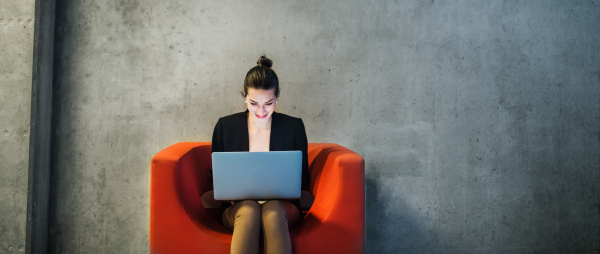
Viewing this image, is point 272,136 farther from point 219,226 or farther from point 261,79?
point 219,226

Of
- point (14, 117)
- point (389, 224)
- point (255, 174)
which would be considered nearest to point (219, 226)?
point (255, 174)

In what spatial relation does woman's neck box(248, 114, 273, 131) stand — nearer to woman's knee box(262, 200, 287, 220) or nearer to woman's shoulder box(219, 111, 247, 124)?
woman's shoulder box(219, 111, 247, 124)

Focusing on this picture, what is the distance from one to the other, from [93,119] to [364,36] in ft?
6.59

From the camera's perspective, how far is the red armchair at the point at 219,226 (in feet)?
4.56

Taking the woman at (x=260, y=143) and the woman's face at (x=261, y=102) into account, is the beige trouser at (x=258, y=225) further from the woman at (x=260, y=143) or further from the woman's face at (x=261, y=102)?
the woman's face at (x=261, y=102)

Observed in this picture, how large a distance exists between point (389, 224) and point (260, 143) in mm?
1162

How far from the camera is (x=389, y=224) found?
2.22 metres

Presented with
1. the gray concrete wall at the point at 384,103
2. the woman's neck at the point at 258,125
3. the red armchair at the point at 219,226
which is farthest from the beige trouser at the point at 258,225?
the gray concrete wall at the point at 384,103

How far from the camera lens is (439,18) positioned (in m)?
2.25

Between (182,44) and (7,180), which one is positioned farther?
(182,44)

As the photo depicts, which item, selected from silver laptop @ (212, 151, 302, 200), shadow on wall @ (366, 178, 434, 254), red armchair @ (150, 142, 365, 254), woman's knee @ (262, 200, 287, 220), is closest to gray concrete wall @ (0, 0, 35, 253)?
red armchair @ (150, 142, 365, 254)

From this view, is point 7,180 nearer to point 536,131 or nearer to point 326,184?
point 326,184

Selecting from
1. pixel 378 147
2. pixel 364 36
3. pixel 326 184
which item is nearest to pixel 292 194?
pixel 326 184

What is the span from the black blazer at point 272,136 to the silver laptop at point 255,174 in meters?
0.36
